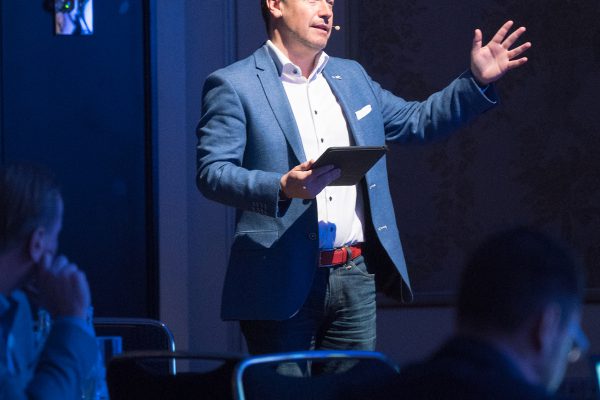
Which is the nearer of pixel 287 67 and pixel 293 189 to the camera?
pixel 293 189

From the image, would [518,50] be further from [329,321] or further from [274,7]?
[329,321]

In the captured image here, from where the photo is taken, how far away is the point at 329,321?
111 inches

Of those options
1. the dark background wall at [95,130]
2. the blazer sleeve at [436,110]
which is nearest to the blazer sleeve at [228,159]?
the blazer sleeve at [436,110]

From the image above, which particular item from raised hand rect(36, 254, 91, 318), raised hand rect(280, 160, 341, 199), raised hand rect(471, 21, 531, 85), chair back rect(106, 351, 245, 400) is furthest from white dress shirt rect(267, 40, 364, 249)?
raised hand rect(36, 254, 91, 318)

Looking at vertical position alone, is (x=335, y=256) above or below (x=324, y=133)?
below

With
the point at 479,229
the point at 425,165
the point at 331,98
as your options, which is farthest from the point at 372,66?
the point at 331,98

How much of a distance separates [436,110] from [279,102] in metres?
0.48

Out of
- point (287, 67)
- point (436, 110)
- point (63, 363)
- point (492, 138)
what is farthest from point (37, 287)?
point (492, 138)

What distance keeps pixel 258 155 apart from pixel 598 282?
247 centimetres

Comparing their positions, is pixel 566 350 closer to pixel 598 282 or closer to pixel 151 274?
pixel 151 274

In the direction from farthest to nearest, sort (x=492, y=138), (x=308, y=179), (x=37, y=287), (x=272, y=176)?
(x=492, y=138) < (x=272, y=176) < (x=308, y=179) < (x=37, y=287)

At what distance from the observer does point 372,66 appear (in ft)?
14.9

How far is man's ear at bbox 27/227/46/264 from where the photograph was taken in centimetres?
165

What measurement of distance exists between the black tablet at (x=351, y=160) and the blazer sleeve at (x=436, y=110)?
406 millimetres
